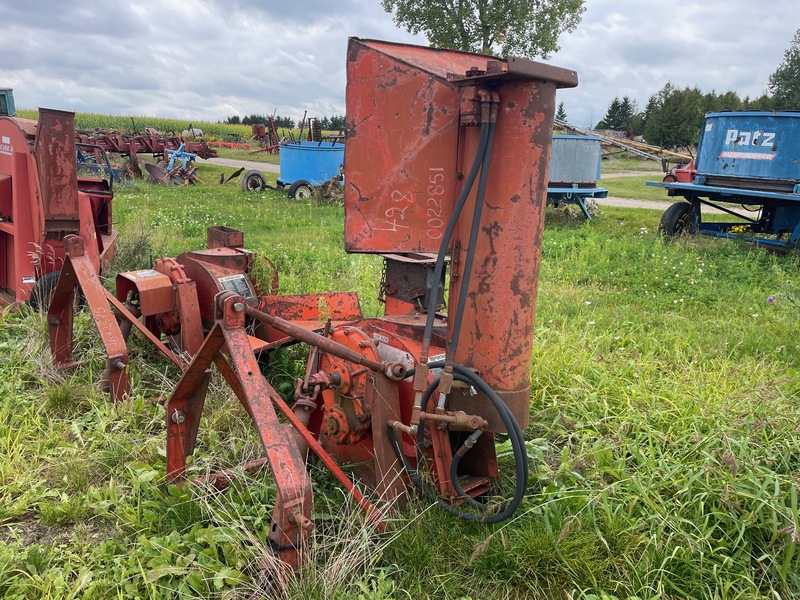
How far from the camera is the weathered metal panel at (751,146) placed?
327 inches

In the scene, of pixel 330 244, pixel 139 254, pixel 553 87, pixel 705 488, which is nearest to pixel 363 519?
pixel 705 488

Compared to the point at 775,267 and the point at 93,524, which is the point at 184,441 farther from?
the point at 775,267

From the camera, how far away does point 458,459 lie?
2.33 metres

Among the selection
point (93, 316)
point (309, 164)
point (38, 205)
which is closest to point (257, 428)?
point (93, 316)

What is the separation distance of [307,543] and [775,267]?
674 cm

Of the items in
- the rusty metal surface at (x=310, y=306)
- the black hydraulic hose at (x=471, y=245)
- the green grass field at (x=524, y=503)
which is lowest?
the green grass field at (x=524, y=503)

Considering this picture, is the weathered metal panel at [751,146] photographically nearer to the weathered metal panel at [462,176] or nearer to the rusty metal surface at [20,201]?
the weathered metal panel at [462,176]

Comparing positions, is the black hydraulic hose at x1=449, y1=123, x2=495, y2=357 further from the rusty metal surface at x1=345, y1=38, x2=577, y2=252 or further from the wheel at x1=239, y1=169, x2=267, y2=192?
the wheel at x1=239, y1=169, x2=267, y2=192

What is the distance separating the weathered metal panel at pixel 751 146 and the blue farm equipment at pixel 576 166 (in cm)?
238

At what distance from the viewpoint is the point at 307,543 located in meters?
2.15

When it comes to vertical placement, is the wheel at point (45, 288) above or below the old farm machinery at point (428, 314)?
below

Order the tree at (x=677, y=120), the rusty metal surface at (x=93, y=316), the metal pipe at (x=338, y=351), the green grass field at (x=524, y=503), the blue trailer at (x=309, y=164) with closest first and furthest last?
the green grass field at (x=524, y=503) < the metal pipe at (x=338, y=351) < the rusty metal surface at (x=93, y=316) < the blue trailer at (x=309, y=164) < the tree at (x=677, y=120)

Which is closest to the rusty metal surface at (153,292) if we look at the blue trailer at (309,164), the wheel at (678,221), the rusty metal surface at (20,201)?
the rusty metal surface at (20,201)

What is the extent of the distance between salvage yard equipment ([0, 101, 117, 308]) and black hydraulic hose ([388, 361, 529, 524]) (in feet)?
9.60
